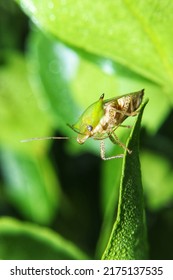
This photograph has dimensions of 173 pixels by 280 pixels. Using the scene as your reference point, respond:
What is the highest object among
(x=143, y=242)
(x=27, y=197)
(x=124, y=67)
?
(x=124, y=67)

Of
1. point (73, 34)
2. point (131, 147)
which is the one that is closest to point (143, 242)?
point (131, 147)

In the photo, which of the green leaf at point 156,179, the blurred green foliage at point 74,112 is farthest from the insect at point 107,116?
the green leaf at point 156,179

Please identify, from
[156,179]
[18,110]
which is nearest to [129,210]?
[156,179]

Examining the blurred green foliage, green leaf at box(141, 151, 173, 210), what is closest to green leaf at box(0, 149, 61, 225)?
the blurred green foliage

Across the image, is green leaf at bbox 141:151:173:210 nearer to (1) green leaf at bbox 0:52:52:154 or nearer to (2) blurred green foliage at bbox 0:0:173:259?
(2) blurred green foliage at bbox 0:0:173:259

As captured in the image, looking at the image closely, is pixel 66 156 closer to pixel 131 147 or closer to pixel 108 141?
pixel 108 141

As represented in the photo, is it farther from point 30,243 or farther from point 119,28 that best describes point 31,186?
point 119,28

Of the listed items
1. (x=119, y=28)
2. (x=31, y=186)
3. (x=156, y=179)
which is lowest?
(x=31, y=186)

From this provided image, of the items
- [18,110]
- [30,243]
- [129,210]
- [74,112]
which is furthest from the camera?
[18,110]
